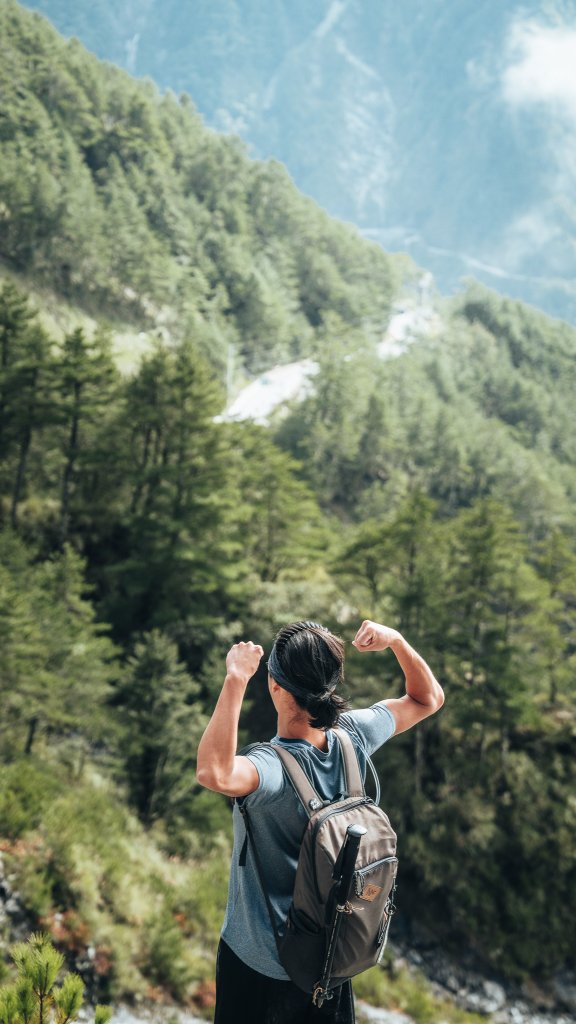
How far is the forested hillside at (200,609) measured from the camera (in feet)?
37.9

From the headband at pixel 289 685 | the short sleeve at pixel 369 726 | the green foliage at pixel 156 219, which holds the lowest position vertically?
the short sleeve at pixel 369 726

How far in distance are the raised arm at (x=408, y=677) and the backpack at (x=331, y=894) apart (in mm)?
559

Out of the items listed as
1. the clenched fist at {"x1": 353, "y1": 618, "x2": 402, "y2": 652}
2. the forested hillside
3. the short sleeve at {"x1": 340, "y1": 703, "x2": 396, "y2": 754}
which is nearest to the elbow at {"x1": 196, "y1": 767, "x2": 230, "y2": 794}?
the short sleeve at {"x1": 340, "y1": 703, "x2": 396, "y2": 754}

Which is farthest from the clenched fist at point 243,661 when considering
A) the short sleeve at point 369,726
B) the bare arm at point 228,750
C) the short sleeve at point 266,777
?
the short sleeve at point 369,726

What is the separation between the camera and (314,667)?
222 centimetres

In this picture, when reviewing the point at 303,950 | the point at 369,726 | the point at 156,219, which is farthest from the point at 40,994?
the point at 156,219

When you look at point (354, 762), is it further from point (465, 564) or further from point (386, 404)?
point (386, 404)

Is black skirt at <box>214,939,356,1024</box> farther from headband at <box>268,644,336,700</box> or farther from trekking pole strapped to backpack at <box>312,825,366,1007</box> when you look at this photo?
headband at <box>268,644,336,700</box>

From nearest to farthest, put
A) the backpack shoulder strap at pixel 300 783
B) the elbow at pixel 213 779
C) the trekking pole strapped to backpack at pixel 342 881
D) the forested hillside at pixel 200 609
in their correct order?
the elbow at pixel 213 779, the trekking pole strapped to backpack at pixel 342 881, the backpack shoulder strap at pixel 300 783, the forested hillside at pixel 200 609

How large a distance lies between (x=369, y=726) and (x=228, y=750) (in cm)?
82

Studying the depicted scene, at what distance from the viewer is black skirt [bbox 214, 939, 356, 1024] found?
2.22 m

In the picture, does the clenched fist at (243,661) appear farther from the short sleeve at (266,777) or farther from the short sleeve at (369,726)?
the short sleeve at (369,726)

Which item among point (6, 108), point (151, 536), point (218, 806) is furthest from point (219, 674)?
point (6, 108)

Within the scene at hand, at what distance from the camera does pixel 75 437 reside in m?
26.6
